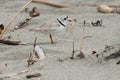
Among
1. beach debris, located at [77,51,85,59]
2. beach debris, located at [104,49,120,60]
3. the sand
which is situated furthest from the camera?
beach debris, located at [77,51,85,59]

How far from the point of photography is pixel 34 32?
3.30 metres

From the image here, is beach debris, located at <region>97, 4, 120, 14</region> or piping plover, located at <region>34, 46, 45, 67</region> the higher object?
beach debris, located at <region>97, 4, 120, 14</region>

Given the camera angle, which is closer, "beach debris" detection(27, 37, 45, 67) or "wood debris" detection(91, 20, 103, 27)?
"beach debris" detection(27, 37, 45, 67)

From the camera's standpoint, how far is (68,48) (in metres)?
2.76

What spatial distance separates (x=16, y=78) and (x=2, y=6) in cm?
243

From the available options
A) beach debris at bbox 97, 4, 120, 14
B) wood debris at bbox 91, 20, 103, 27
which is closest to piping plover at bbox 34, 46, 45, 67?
wood debris at bbox 91, 20, 103, 27

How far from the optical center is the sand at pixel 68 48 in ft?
7.26

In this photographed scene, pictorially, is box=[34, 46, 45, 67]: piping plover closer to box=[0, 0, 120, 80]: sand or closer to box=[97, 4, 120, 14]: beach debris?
box=[0, 0, 120, 80]: sand

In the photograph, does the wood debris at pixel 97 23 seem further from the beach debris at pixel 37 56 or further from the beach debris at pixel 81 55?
the beach debris at pixel 81 55

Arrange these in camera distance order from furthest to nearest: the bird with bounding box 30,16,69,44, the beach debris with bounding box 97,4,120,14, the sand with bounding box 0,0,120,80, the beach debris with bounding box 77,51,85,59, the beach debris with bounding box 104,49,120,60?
the beach debris with bounding box 97,4,120,14 < the bird with bounding box 30,16,69,44 < the beach debris with bounding box 77,51,85,59 < the beach debris with bounding box 104,49,120,60 < the sand with bounding box 0,0,120,80

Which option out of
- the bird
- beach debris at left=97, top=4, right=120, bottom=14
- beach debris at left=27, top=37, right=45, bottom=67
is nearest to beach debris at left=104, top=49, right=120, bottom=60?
beach debris at left=27, top=37, right=45, bottom=67

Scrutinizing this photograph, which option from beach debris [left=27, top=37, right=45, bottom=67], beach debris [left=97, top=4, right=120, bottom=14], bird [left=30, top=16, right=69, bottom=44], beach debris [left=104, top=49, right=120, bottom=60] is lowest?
beach debris [left=27, top=37, right=45, bottom=67]

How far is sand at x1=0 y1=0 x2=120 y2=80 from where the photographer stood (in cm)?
221

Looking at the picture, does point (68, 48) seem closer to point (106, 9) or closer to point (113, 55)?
point (113, 55)
